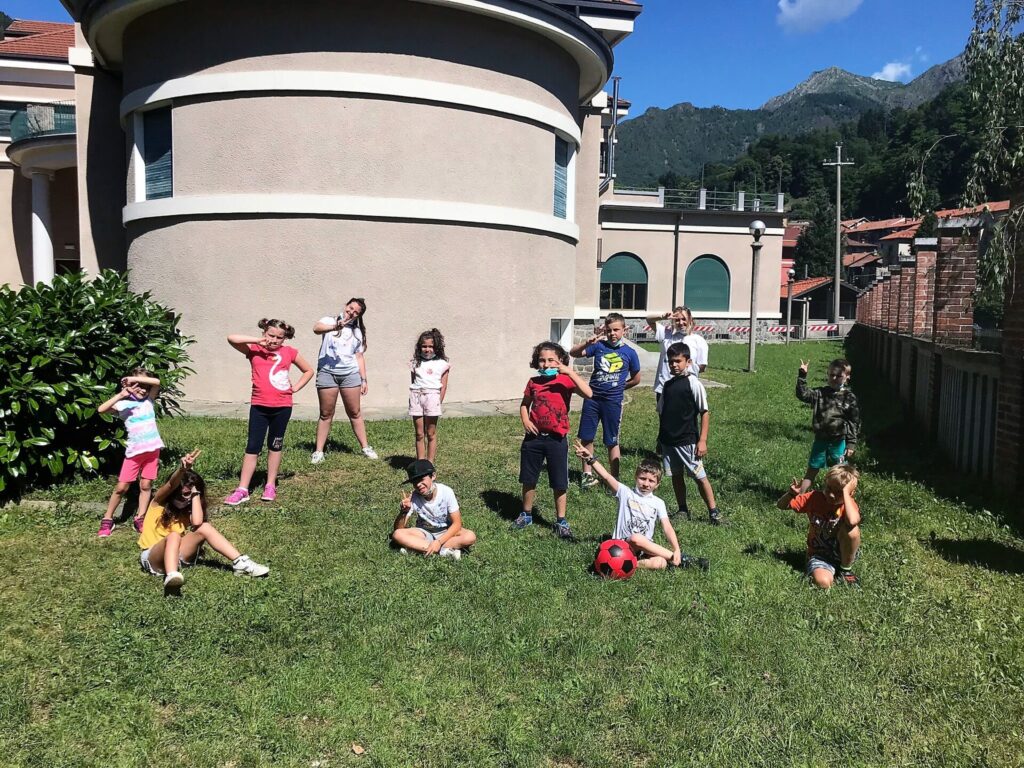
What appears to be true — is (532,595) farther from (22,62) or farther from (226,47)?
(22,62)

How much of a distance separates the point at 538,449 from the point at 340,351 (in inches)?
127

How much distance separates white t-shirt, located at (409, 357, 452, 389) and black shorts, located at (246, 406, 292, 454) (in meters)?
1.44

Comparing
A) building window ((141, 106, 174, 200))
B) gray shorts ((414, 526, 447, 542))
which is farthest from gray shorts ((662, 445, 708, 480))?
building window ((141, 106, 174, 200))

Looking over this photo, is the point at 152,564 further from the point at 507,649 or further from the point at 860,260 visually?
the point at 860,260

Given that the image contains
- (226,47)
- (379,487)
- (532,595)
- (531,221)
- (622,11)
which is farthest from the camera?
(622,11)

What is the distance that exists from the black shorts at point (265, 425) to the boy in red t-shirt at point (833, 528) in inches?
173

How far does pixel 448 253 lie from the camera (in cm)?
1278

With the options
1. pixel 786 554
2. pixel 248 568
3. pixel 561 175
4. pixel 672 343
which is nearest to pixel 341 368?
pixel 672 343

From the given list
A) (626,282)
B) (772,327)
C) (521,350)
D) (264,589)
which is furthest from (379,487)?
(772,327)

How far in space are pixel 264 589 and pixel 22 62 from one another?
2752cm

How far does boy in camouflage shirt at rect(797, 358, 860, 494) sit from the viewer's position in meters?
7.11

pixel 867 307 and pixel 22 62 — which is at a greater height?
pixel 22 62

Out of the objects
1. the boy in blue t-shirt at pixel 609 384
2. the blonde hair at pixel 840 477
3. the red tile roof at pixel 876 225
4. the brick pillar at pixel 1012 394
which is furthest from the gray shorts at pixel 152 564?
the red tile roof at pixel 876 225

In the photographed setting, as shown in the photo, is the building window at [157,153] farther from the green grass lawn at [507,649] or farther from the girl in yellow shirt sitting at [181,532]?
the girl in yellow shirt sitting at [181,532]
